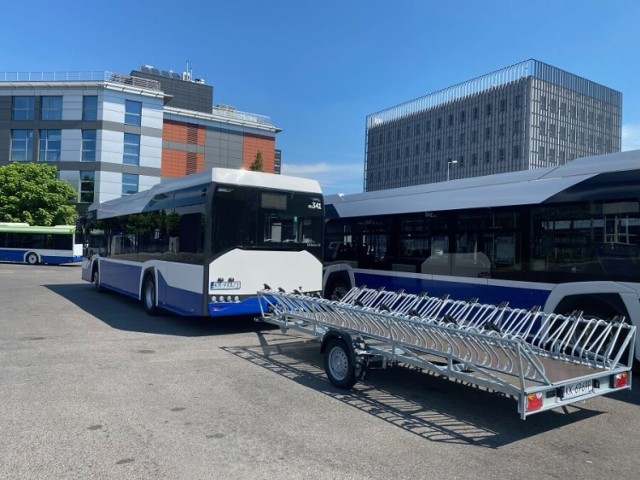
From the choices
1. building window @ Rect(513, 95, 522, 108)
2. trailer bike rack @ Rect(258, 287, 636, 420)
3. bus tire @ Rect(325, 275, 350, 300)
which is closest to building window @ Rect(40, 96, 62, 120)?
bus tire @ Rect(325, 275, 350, 300)

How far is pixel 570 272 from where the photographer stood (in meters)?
7.87

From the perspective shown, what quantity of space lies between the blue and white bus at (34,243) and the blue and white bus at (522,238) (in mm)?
30042

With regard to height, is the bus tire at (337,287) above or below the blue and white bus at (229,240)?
below

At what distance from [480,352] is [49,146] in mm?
53083

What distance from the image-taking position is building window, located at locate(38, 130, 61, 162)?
48906 mm

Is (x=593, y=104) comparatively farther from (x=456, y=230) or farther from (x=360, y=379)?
(x=360, y=379)

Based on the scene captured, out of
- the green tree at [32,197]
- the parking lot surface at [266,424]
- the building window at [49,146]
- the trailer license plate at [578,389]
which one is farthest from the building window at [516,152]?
the trailer license plate at [578,389]

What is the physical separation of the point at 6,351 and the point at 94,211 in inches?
422

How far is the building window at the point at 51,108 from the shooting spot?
1911 inches

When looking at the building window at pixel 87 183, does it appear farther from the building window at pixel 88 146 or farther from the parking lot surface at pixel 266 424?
the parking lot surface at pixel 266 424

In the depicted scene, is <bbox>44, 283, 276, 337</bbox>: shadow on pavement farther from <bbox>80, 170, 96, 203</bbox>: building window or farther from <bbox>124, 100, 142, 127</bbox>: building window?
<bbox>124, 100, 142, 127</bbox>: building window

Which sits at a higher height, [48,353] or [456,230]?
[456,230]

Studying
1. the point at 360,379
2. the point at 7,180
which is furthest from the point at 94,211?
the point at 7,180

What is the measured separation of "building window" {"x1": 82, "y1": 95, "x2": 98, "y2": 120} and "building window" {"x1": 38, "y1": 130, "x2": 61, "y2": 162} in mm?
3361
